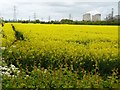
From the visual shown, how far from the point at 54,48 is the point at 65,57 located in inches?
26.4

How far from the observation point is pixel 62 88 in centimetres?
457

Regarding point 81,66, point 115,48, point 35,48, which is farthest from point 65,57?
point 115,48

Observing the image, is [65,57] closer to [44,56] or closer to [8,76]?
[44,56]

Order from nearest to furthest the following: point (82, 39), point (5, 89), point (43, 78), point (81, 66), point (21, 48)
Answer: point (5, 89)
point (43, 78)
point (81, 66)
point (21, 48)
point (82, 39)

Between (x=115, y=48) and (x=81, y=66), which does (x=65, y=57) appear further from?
(x=115, y=48)

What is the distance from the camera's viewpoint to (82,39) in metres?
8.92

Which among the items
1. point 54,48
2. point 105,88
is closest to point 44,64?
point 54,48

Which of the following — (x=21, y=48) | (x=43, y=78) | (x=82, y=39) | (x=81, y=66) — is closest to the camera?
(x=43, y=78)

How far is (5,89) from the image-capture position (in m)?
4.48

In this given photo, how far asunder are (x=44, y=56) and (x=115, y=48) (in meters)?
1.79

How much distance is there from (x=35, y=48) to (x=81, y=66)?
4.23 feet

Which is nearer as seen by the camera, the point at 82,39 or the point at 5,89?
the point at 5,89

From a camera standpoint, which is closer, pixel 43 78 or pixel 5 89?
pixel 5 89

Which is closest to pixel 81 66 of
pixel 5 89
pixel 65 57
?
pixel 65 57
